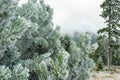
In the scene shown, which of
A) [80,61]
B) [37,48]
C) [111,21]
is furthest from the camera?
[111,21]

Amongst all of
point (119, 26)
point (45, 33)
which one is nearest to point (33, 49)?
point (45, 33)

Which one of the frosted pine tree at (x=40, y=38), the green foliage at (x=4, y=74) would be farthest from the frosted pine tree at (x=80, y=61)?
the green foliage at (x=4, y=74)

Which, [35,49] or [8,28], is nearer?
[8,28]

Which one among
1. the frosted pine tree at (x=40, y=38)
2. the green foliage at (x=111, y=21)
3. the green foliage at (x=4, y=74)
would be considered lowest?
the green foliage at (x=4, y=74)

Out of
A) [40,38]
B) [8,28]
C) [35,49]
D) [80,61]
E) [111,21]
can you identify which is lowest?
[80,61]

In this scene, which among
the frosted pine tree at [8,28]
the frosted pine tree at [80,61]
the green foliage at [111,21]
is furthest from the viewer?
the green foliage at [111,21]

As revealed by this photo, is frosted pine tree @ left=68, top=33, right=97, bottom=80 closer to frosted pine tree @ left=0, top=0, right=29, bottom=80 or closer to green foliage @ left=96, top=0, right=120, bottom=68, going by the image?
frosted pine tree @ left=0, top=0, right=29, bottom=80

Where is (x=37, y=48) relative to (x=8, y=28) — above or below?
above

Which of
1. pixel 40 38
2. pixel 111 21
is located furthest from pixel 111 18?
pixel 40 38

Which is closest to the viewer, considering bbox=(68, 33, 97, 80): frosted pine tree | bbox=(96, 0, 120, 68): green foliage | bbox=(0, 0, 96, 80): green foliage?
bbox=(0, 0, 96, 80): green foliage

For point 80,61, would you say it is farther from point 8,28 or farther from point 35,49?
point 8,28

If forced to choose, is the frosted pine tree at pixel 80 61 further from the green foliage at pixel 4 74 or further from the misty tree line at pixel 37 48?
the green foliage at pixel 4 74

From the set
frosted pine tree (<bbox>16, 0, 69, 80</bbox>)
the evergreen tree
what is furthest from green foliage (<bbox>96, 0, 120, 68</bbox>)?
frosted pine tree (<bbox>16, 0, 69, 80</bbox>)

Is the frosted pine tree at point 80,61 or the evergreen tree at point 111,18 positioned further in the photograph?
the evergreen tree at point 111,18
